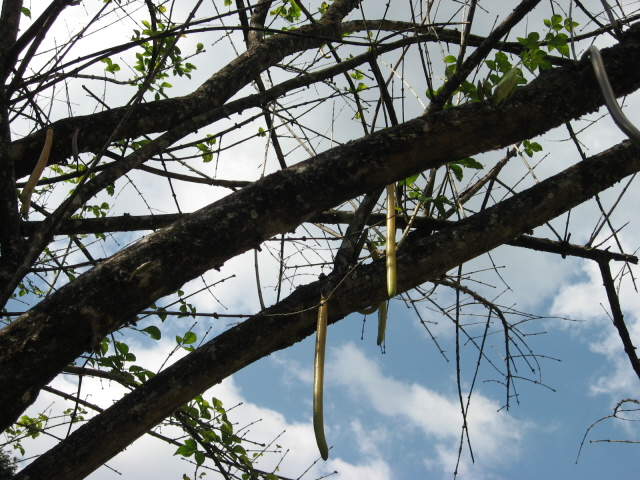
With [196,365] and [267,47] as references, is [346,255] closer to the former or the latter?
[196,365]

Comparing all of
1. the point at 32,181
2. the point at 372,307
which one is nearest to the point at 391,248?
the point at 372,307

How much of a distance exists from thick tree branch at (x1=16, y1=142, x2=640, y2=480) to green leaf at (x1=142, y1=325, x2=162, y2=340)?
838 millimetres

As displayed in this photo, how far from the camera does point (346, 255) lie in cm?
181

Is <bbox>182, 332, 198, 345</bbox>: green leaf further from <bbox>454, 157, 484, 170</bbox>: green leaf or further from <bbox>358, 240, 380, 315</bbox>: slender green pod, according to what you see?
<bbox>454, 157, 484, 170</bbox>: green leaf

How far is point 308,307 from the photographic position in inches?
63.0

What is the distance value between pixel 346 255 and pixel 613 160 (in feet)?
3.14

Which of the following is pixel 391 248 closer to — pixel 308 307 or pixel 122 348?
pixel 308 307

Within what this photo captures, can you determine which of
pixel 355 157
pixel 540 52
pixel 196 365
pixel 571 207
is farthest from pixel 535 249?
pixel 196 365

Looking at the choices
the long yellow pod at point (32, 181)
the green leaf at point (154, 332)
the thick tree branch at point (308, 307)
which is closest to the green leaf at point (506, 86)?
the thick tree branch at point (308, 307)

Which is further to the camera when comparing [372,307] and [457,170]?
[457,170]

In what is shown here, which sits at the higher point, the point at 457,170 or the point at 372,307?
the point at 457,170

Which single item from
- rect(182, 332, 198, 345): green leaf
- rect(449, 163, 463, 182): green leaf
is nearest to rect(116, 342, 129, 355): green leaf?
rect(182, 332, 198, 345): green leaf

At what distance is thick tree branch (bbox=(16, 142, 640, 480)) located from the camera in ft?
4.49

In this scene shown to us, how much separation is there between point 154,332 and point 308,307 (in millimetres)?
990
